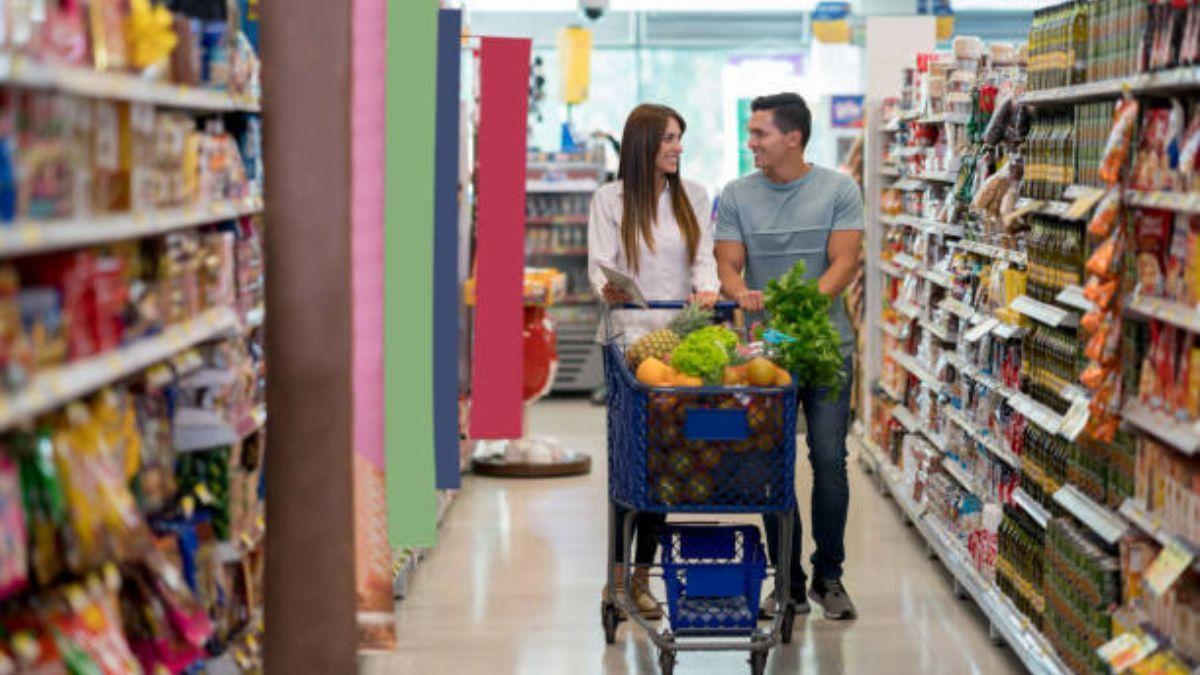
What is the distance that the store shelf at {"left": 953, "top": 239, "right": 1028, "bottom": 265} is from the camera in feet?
19.7

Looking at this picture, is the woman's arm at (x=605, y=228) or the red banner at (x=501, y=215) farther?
the woman's arm at (x=605, y=228)

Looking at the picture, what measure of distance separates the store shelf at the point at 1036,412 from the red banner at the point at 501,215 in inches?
68.5

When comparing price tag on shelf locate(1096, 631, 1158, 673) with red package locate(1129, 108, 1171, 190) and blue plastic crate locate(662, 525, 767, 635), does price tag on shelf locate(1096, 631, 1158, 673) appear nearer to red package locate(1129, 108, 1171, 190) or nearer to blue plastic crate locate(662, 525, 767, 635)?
red package locate(1129, 108, 1171, 190)

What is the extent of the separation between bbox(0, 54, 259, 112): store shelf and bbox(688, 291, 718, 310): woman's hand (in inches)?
78.7

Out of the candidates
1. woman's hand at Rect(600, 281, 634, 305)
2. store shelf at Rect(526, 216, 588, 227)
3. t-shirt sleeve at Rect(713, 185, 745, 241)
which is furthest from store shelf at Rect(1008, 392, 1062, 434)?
store shelf at Rect(526, 216, 588, 227)

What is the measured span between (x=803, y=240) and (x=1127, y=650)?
2414 mm

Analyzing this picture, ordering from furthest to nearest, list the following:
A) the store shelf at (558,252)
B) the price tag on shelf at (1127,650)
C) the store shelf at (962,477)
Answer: the store shelf at (558,252)
the store shelf at (962,477)
the price tag on shelf at (1127,650)

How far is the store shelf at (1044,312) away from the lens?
16.5ft

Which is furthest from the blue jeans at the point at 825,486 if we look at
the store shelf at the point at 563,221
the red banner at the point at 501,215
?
the store shelf at the point at 563,221

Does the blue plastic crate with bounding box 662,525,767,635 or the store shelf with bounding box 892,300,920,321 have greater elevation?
the store shelf with bounding box 892,300,920,321

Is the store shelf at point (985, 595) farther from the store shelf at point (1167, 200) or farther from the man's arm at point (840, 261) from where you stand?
the store shelf at point (1167, 200)

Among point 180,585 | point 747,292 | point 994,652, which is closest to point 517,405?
point 747,292

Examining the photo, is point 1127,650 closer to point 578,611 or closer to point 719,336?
point 719,336

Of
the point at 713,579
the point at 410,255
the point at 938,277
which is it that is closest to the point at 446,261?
the point at 410,255
